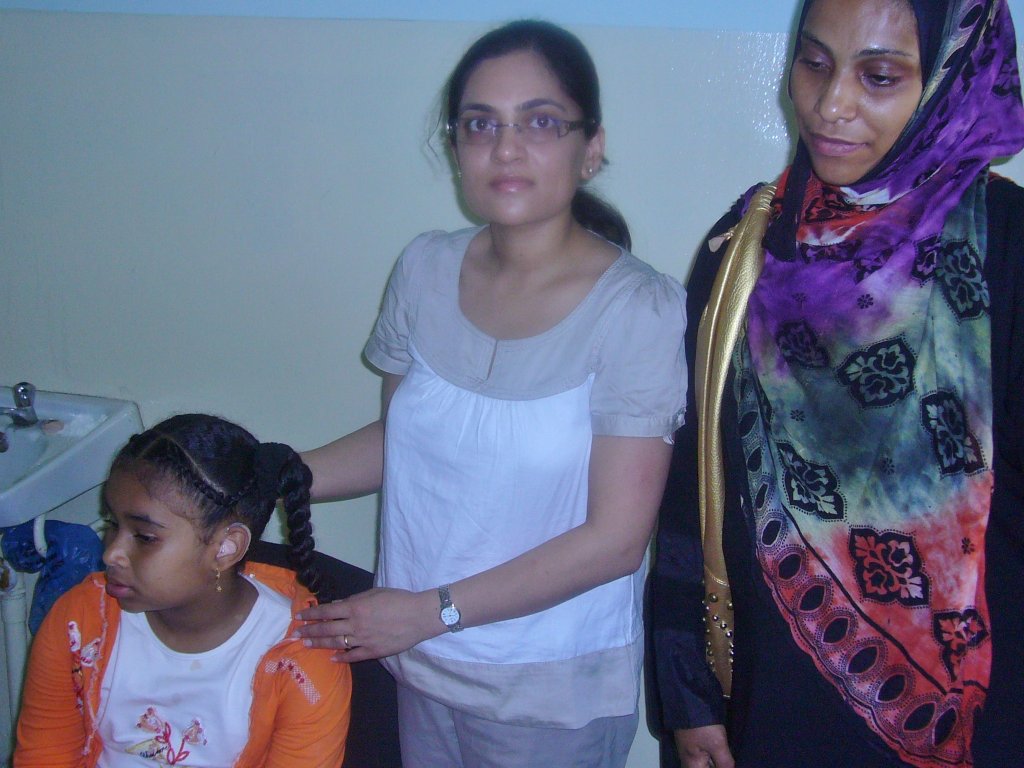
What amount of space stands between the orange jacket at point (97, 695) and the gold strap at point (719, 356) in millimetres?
560

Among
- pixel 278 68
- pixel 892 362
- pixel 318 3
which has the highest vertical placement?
pixel 318 3

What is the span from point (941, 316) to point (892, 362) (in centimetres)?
7

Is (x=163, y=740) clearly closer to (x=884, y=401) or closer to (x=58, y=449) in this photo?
(x=58, y=449)

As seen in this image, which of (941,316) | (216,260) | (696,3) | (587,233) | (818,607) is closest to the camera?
(941,316)

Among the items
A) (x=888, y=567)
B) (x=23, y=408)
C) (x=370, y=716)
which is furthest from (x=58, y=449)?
(x=888, y=567)

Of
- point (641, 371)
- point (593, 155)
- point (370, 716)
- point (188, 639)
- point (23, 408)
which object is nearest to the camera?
point (641, 371)

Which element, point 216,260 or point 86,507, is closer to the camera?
point 216,260

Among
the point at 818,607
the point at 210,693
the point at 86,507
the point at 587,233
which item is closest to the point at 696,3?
the point at 587,233

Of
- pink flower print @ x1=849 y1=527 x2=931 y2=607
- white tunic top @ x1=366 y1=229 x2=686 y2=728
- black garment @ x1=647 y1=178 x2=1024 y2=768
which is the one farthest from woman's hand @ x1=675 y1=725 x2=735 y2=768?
pink flower print @ x1=849 y1=527 x2=931 y2=607

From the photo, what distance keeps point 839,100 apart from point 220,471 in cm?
91

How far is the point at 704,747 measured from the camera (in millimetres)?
1190

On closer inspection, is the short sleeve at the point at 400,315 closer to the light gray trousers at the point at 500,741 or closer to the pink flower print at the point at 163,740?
the light gray trousers at the point at 500,741

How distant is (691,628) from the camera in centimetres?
119

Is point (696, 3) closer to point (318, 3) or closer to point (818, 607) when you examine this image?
point (318, 3)
